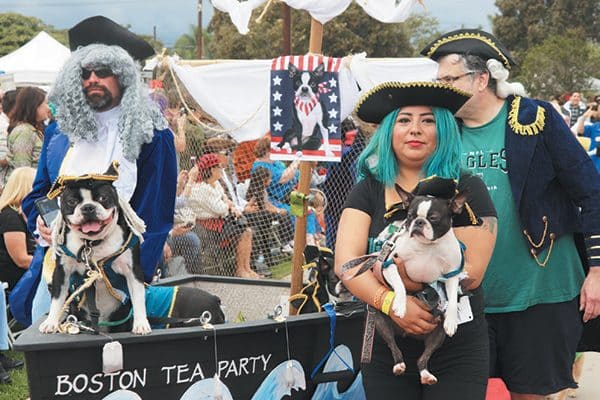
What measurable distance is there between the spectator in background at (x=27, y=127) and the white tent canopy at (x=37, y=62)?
502 inches

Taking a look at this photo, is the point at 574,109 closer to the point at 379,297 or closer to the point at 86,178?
the point at 379,297

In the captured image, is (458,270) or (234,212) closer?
(458,270)

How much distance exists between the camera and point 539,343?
12.5ft

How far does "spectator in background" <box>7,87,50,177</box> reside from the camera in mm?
8023

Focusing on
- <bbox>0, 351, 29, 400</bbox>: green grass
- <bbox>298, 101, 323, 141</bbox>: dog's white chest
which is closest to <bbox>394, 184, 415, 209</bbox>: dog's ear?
<bbox>298, 101, 323, 141</bbox>: dog's white chest

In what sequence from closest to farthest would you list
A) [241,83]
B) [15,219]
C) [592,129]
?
[241,83], [15,219], [592,129]

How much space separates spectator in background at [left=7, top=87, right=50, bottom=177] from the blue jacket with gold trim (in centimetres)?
545

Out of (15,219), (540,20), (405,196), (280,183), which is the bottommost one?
(15,219)

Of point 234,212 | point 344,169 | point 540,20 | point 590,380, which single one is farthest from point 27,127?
point 540,20

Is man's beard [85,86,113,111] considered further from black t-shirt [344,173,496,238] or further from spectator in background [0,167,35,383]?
spectator in background [0,167,35,383]

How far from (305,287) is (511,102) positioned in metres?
1.45

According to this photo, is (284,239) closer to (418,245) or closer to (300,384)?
(300,384)

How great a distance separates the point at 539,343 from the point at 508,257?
42cm

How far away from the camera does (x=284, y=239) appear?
27.3 feet
